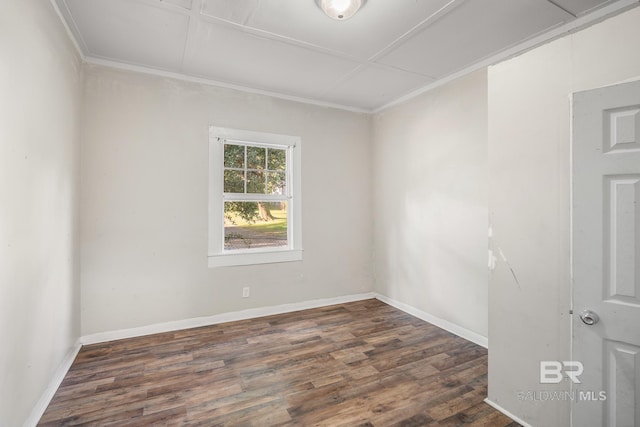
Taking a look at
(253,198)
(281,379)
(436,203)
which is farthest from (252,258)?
(436,203)

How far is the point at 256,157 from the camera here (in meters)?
3.77

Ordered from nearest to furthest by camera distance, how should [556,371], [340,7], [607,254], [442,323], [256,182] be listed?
[607,254] < [556,371] < [340,7] < [442,323] < [256,182]

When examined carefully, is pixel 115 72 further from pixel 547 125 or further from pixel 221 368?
pixel 547 125

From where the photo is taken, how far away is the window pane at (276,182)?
3.83 m

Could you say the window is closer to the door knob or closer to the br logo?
the br logo

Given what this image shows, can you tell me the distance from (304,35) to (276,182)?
181 centimetres

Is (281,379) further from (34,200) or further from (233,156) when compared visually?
(233,156)

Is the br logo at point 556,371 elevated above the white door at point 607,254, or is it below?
below

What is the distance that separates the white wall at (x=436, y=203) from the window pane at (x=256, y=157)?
64.8 inches

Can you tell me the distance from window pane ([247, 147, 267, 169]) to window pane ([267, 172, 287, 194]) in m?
0.17

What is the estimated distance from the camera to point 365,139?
443cm

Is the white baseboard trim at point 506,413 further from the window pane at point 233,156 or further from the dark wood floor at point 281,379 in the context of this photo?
the window pane at point 233,156

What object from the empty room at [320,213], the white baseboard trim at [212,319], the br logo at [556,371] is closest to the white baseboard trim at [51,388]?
the empty room at [320,213]

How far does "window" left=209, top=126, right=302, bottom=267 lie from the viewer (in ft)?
11.4
